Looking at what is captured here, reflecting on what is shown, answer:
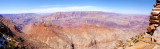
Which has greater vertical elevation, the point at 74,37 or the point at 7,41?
the point at 7,41

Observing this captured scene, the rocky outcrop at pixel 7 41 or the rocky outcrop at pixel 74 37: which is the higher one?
the rocky outcrop at pixel 7 41

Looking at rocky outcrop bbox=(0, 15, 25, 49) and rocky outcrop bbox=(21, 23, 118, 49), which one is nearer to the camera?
rocky outcrop bbox=(0, 15, 25, 49)

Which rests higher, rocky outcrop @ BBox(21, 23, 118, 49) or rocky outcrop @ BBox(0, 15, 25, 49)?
rocky outcrop @ BBox(0, 15, 25, 49)

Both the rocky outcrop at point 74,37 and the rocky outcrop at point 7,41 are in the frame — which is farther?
the rocky outcrop at point 74,37

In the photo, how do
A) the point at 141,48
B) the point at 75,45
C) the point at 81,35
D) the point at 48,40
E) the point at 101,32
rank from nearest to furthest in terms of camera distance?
the point at 141,48, the point at 48,40, the point at 75,45, the point at 81,35, the point at 101,32

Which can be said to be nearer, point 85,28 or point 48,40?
point 48,40

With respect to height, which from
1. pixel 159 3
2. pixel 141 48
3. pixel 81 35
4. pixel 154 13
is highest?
pixel 159 3

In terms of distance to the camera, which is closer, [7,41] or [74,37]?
[7,41]

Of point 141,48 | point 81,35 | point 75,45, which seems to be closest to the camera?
point 141,48

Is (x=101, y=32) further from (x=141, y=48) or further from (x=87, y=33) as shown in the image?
(x=141, y=48)

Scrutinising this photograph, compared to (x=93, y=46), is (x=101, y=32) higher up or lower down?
higher up

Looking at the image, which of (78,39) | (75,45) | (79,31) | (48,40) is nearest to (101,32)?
(79,31)
